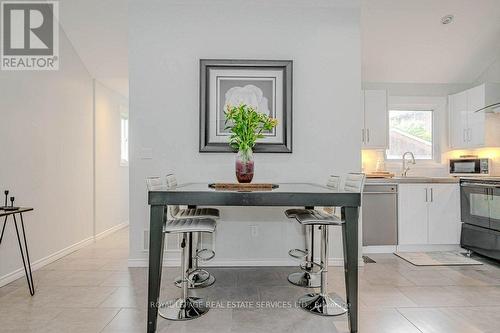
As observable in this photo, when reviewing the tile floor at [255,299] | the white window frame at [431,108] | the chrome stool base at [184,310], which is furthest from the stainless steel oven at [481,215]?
the chrome stool base at [184,310]

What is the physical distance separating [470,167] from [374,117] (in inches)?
59.5

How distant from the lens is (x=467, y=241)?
4012 mm

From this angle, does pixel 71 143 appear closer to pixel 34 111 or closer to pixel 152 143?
pixel 34 111

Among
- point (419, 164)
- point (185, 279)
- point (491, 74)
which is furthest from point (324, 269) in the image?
point (491, 74)

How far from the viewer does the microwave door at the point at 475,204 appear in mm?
3777

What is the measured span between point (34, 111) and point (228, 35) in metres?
2.14

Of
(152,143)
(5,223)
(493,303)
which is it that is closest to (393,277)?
(493,303)

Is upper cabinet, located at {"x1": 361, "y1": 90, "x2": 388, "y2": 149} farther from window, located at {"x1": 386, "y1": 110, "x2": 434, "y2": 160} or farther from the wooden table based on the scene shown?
the wooden table

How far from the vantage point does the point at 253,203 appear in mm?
2080

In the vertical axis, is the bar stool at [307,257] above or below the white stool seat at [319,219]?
below

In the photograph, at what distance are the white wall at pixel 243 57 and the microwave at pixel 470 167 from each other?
81.8 inches

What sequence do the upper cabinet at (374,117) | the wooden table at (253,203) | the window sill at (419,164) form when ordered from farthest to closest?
the window sill at (419,164) → the upper cabinet at (374,117) → the wooden table at (253,203)

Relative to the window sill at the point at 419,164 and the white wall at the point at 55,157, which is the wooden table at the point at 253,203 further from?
the window sill at the point at 419,164

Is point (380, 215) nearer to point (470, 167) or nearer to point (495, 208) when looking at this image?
point (495, 208)
